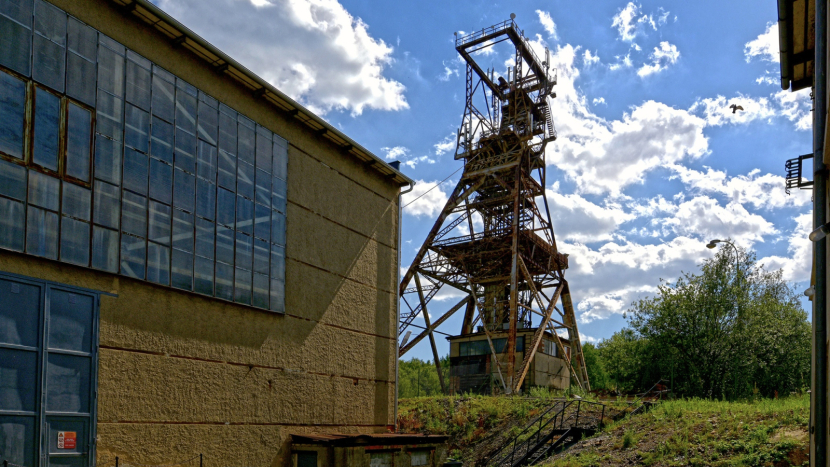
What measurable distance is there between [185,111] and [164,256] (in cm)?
339

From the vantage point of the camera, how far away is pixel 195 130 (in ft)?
49.5

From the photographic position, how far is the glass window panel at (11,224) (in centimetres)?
1088

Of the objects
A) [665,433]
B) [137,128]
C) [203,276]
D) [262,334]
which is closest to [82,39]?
[137,128]

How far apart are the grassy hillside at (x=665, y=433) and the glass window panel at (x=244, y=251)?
10775 mm

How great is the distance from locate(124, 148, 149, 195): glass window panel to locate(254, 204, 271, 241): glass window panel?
11.4ft

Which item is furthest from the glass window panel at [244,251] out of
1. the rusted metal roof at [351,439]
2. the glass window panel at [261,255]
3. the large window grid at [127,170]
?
the rusted metal roof at [351,439]

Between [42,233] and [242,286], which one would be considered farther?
[242,286]

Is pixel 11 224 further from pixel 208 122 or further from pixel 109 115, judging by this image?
pixel 208 122

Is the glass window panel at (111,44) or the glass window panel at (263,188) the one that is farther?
the glass window panel at (263,188)

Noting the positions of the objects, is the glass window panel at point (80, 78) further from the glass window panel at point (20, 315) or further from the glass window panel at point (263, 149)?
the glass window panel at point (263, 149)

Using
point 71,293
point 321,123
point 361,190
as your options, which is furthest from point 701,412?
point 71,293

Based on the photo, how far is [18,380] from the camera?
1096cm

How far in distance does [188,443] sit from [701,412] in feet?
53.6

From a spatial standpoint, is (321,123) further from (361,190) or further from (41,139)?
(41,139)
